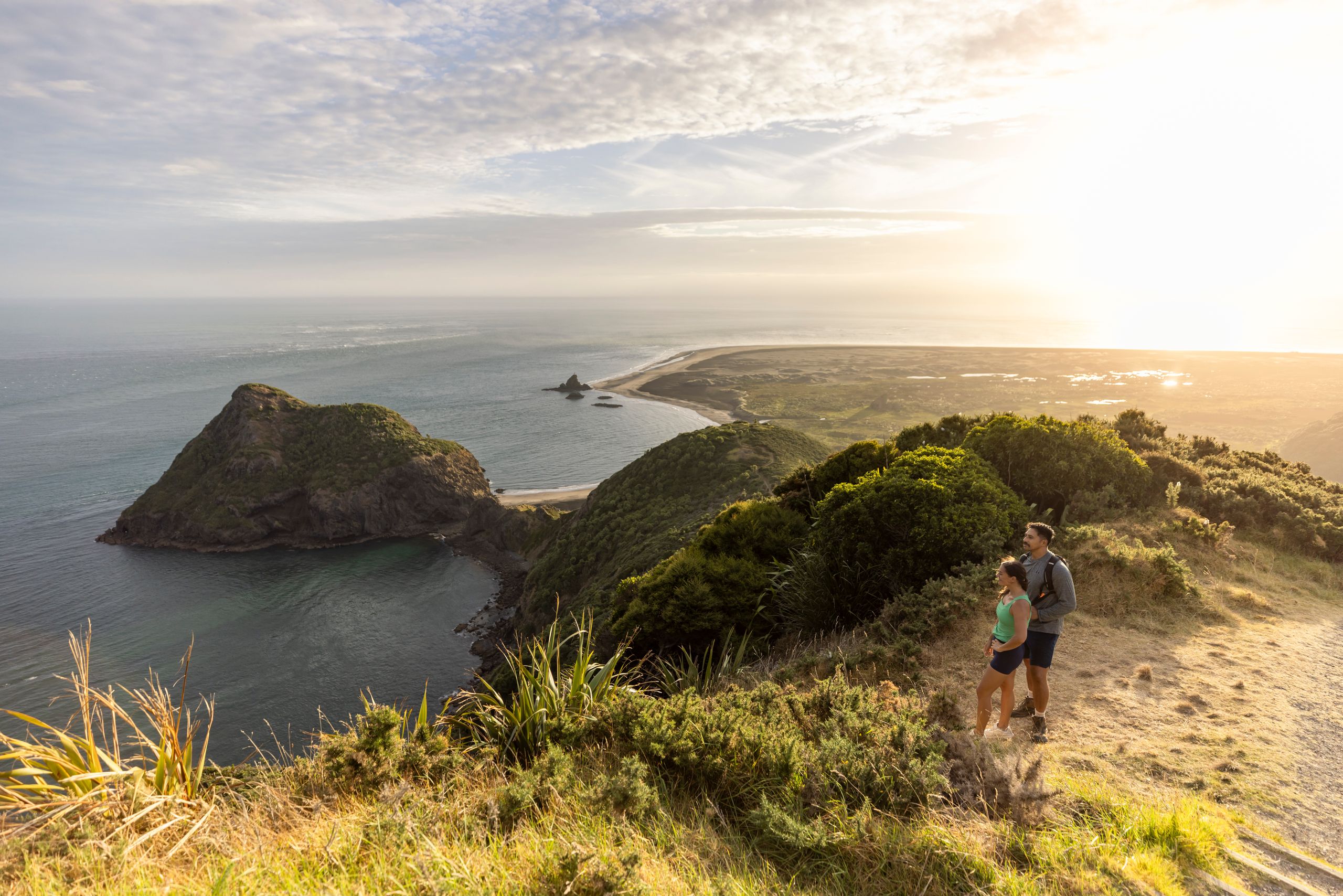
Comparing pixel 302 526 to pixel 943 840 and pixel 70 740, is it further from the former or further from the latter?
pixel 943 840

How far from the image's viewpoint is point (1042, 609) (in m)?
6.58

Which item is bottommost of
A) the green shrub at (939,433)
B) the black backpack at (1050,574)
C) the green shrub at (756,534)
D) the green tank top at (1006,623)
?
the green shrub at (756,534)

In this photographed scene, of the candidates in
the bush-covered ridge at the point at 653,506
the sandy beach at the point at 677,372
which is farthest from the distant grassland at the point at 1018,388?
the bush-covered ridge at the point at 653,506

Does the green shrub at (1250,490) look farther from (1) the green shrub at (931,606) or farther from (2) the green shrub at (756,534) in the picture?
(2) the green shrub at (756,534)

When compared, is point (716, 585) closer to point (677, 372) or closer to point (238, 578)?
point (238, 578)

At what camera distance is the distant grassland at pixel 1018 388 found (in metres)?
73.8

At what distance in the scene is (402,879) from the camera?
12.1ft

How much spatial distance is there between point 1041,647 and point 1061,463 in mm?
7894

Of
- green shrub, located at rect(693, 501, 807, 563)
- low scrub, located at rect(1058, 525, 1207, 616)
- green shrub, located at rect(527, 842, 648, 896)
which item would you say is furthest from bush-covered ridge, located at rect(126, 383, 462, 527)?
green shrub, located at rect(527, 842, 648, 896)

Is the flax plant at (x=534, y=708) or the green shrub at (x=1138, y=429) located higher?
the green shrub at (x=1138, y=429)

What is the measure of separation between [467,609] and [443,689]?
852 cm

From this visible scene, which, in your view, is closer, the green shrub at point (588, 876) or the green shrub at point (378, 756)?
the green shrub at point (588, 876)

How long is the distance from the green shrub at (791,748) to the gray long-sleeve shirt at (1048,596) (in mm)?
1731

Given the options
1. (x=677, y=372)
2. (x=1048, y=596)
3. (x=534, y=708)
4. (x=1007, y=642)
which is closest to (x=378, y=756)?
(x=534, y=708)
